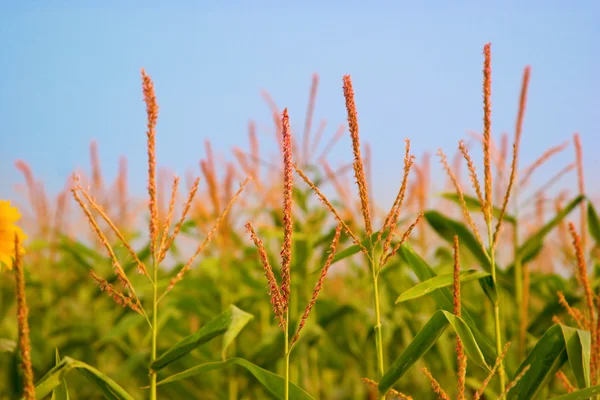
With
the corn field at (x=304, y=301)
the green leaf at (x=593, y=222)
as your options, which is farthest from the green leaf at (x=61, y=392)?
the green leaf at (x=593, y=222)

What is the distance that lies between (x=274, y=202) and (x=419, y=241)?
3.29 feet

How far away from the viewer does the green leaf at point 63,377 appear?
4.17ft

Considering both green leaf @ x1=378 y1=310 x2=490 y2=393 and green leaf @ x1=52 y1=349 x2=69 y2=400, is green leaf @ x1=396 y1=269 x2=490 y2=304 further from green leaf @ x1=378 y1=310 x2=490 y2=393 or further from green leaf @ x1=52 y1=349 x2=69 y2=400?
green leaf @ x1=52 y1=349 x2=69 y2=400

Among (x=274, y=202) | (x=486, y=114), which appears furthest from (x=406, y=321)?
(x=486, y=114)

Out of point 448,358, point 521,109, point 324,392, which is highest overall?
point 521,109

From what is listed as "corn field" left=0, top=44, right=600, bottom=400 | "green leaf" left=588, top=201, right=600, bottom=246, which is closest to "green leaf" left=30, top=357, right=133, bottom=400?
"corn field" left=0, top=44, right=600, bottom=400

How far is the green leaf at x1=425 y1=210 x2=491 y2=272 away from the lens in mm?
2043

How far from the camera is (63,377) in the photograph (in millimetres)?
1289

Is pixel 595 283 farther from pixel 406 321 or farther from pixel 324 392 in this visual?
pixel 324 392

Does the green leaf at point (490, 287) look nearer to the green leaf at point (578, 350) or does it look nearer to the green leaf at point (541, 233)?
the green leaf at point (578, 350)

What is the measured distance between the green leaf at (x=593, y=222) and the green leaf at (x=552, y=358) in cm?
119

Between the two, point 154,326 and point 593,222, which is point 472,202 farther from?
point 154,326

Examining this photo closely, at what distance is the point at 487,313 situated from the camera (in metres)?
3.34

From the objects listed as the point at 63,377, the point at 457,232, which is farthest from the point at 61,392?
the point at 457,232
